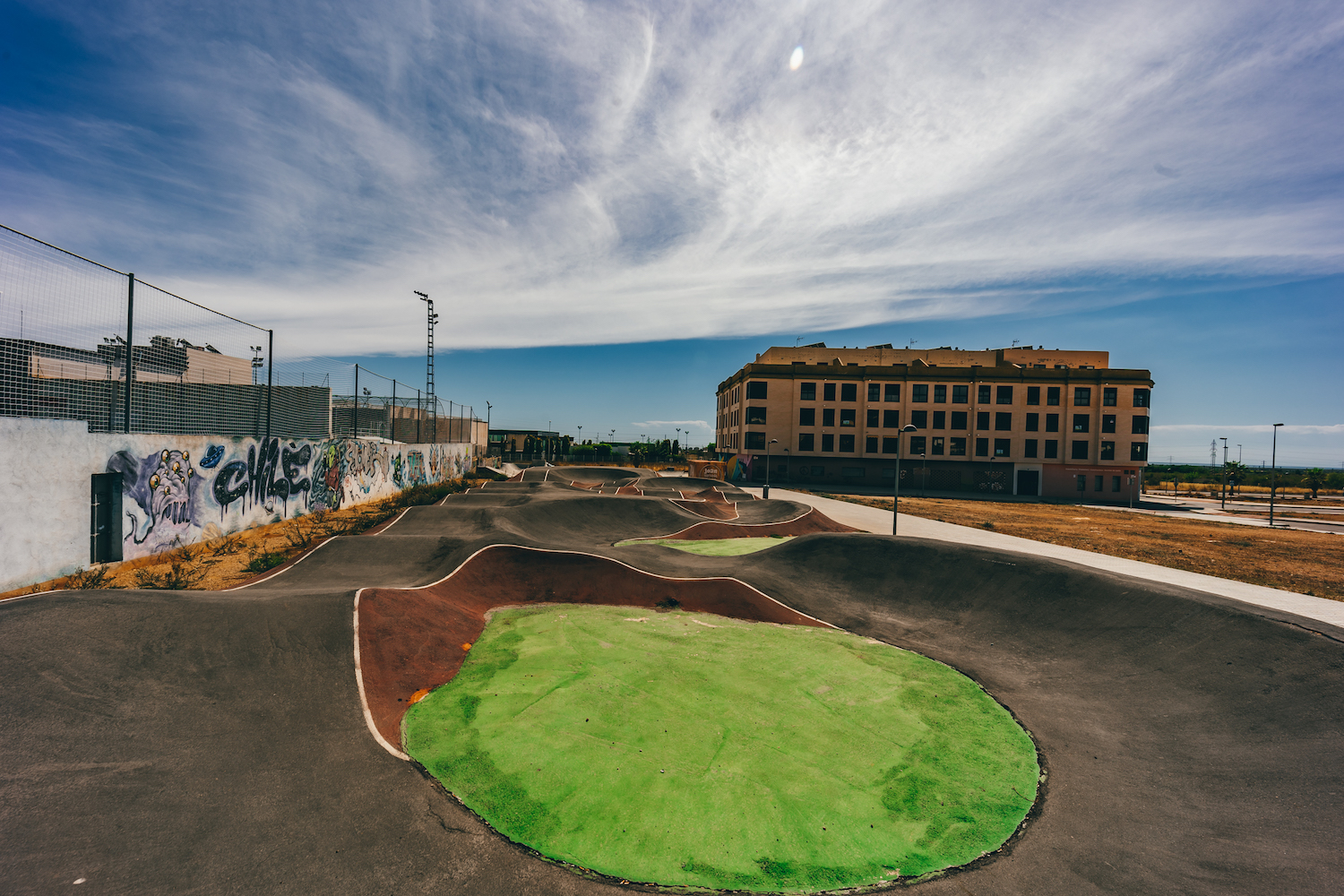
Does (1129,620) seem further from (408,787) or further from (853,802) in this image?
(408,787)

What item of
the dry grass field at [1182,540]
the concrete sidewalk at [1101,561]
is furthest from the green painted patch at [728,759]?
the dry grass field at [1182,540]

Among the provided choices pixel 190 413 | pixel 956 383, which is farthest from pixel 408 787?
pixel 956 383

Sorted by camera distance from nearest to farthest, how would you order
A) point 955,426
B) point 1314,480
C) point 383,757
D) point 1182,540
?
point 383,757 < point 1182,540 < point 955,426 < point 1314,480

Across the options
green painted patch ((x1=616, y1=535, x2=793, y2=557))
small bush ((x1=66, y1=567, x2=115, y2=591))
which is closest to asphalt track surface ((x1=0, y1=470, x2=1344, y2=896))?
small bush ((x1=66, y1=567, x2=115, y2=591))

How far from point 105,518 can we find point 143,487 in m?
0.98

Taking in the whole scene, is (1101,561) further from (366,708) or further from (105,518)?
(105,518)

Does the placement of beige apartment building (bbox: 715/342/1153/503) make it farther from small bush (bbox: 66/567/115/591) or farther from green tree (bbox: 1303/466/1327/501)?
small bush (bbox: 66/567/115/591)

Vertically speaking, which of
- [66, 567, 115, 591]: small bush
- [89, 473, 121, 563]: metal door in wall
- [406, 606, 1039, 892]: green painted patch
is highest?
[89, 473, 121, 563]: metal door in wall

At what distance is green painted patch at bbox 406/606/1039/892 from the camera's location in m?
5.15

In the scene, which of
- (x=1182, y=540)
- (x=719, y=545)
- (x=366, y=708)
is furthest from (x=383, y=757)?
(x=1182, y=540)

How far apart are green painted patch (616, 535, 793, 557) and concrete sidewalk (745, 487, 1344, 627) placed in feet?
18.1

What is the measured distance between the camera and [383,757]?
6.02 m

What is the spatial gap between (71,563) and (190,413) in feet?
14.4

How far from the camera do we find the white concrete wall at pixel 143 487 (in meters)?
8.88
